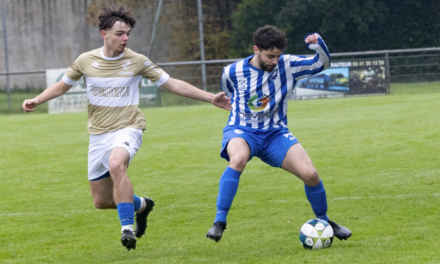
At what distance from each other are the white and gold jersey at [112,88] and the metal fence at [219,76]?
16.3m

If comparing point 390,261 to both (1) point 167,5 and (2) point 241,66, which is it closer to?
(2) point 241,66

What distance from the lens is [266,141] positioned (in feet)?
17.9

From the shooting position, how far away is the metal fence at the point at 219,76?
69.7ft

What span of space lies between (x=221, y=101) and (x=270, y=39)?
0.84 m

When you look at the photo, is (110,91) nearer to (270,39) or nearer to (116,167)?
(116,167)

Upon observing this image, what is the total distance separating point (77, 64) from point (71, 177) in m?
→ 4.25

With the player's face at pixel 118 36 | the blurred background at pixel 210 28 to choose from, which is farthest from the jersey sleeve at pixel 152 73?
the blurred background at pixel 210 28

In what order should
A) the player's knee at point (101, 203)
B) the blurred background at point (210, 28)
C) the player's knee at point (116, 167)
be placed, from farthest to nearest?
the blurred background at point (210, 28) < the player's knee at point (101, 203) < the player's knee at point (116, 167)

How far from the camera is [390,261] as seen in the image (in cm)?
445

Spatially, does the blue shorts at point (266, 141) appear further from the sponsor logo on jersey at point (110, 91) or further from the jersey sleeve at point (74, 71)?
the jersey sleeve at point (74, 71)

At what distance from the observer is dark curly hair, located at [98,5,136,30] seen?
18.4 feet

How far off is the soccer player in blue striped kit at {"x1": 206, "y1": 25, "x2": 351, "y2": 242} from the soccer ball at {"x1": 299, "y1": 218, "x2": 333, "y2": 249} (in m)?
0.18

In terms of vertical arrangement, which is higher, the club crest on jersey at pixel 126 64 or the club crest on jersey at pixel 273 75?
the club crest on jersey at pixel 126 64

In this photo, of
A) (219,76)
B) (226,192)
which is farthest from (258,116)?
(219,76)
